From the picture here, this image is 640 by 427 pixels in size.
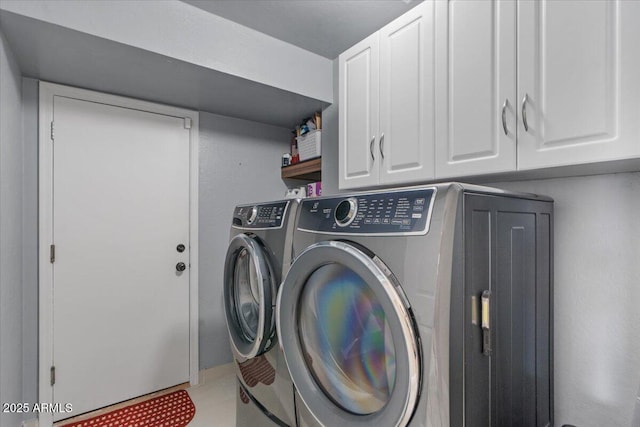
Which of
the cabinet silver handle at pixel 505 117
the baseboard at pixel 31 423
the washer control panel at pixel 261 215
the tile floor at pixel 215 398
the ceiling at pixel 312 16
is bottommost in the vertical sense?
the tile floor at pixel 215 398

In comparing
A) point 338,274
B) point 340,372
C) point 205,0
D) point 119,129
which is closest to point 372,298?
point 338,274

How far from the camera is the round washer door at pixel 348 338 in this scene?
2.83ft

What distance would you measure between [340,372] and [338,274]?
355mm

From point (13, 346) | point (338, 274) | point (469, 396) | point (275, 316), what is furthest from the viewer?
point (13, 346)

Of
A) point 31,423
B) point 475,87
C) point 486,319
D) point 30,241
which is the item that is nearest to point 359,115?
point 475,87

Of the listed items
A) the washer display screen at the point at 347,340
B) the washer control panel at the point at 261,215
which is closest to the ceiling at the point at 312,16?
the washer control panel at the point at 261,215

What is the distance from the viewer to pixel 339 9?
1.83 m

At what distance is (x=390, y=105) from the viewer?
1564 millimetres

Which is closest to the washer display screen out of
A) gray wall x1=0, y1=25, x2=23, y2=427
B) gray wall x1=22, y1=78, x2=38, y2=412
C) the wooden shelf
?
gray wall x1=0, y1=25, x2=23, y2=427

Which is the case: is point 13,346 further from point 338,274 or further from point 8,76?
point 338,274

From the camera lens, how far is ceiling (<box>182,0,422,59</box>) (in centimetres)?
179

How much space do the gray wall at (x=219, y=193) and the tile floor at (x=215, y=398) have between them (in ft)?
0.28

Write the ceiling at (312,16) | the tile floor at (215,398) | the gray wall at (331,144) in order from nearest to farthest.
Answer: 1. the ceiling at (312,16)
2. the tile floor at (215,398)
3. the gray wall at (331,144)

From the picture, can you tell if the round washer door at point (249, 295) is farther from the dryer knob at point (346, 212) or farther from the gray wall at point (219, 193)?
the gray wall at point (219, 193)
